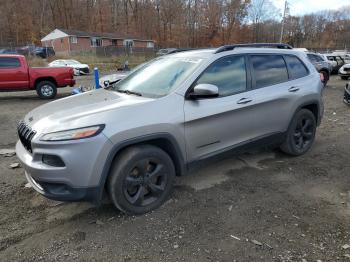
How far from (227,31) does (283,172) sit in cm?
7030

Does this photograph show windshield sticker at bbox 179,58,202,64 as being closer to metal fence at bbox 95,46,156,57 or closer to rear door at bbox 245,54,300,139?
rear door at bbox 245,54,300,139

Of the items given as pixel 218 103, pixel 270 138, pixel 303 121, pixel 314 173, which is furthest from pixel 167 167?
pixel 303 121

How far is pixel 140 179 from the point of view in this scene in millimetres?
3369

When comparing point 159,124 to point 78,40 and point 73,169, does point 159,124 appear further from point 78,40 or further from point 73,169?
point 78,40

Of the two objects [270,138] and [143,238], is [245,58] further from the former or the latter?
[143,238]

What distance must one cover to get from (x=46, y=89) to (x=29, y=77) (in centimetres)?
73

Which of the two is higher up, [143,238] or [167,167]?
[167,167]

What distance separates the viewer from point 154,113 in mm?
3312

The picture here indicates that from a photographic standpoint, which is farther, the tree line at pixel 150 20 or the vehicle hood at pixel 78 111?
the tree line at pixel 150 20

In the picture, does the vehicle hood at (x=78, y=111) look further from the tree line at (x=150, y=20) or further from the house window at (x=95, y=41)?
the tree line at (x=150, y=20)

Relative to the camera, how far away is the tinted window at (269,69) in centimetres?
437

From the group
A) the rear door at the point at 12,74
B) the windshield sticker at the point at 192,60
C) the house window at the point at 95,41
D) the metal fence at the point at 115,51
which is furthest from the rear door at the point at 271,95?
the house window at the point at 95,41

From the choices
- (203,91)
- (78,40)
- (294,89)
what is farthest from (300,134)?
(78,40)

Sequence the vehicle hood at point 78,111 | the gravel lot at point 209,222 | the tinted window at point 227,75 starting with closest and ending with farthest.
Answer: the gravel lot at point 209,222
the vehicle hood at point 78,111
the tinted window at point 227,75
